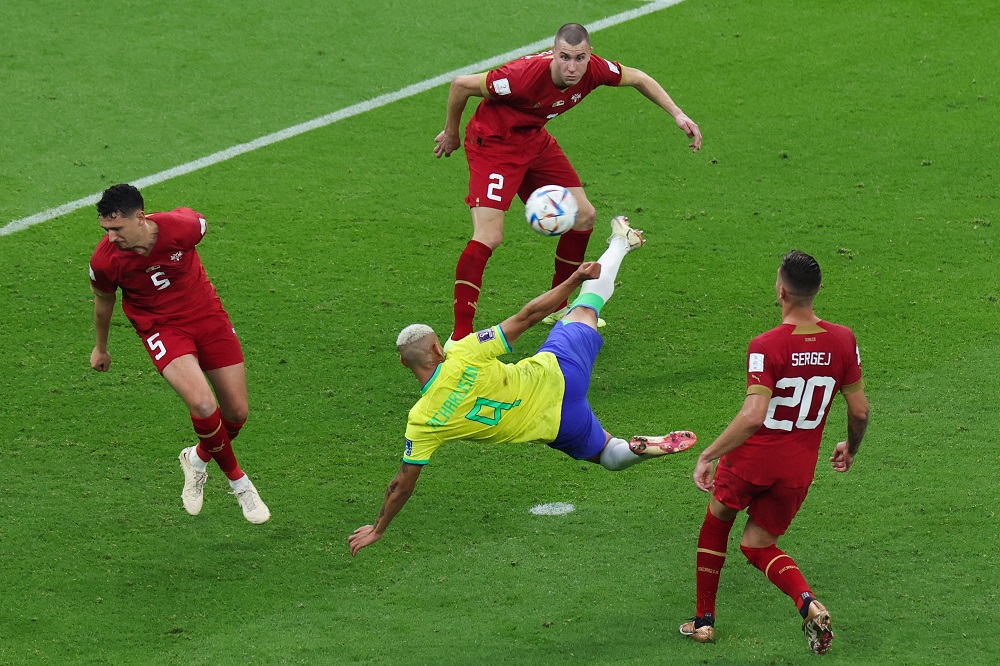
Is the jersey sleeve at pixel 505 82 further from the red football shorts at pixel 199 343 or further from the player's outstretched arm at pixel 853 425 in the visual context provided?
the player's outstretched arm at pixel 853 425

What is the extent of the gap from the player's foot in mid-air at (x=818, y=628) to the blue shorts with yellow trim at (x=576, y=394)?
147 centimetres

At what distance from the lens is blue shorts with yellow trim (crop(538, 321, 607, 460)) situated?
669cm

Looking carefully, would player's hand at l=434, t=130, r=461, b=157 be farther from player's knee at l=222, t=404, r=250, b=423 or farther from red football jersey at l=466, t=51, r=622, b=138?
player's knee at l=222, t=404, r=250, b=423

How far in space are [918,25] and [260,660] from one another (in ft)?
34.4

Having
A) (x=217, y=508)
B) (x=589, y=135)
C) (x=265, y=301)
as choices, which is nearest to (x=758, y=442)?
(x=217, y=508)

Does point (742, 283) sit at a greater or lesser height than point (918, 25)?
lesser

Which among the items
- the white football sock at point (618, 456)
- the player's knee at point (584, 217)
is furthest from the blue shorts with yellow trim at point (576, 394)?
the player's knee at point (584, 217)

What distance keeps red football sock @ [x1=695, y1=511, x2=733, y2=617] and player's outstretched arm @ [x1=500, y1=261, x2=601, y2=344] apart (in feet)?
4.09

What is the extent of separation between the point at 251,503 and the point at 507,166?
9.13 feet

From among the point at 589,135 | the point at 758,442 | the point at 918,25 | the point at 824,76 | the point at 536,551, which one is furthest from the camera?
the point at 918,25

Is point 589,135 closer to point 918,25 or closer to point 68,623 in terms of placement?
point 918,25

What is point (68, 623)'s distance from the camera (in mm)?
6551

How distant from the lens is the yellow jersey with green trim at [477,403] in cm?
627

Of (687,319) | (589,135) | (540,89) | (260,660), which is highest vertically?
(540,89)
